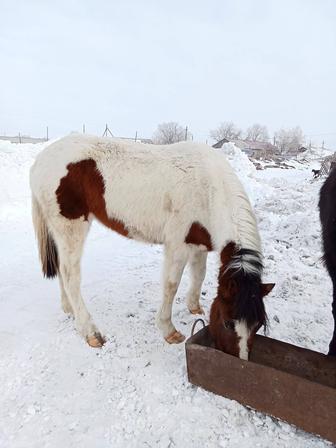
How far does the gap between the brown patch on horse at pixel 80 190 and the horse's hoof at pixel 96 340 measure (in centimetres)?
127

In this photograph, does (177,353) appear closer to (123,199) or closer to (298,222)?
(123,199)

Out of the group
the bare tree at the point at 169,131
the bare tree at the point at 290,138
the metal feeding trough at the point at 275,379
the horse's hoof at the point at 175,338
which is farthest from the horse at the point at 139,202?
the bare tree at the point at 290,138

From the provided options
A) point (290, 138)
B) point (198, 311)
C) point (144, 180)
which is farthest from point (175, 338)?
point (290, 138)

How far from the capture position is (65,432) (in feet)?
8.30

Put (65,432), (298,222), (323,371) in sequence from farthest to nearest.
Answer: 1. (298,222)
2. (323,371)
3. (65,432)

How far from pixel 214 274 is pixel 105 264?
1.79 meters

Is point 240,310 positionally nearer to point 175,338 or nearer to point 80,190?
point 175,338

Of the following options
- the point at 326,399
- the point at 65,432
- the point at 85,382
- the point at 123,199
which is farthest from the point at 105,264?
the point at 326,399

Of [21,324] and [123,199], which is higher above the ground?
[123,199]

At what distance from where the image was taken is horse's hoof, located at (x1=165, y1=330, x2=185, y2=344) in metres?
3.61

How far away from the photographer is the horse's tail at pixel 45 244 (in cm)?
388

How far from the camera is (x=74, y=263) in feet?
12.4

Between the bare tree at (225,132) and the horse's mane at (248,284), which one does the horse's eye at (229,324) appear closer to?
the horse's mane at (248,284)

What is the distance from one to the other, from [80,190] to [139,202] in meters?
0.64
